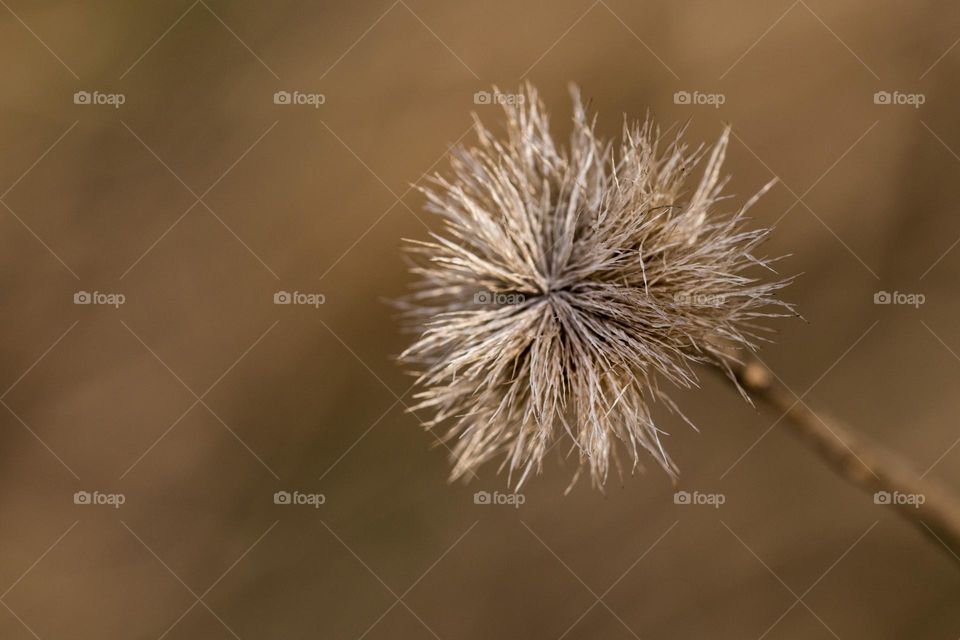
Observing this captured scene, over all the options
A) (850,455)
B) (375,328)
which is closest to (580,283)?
(850,455)

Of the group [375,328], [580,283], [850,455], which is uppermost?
[375,328]

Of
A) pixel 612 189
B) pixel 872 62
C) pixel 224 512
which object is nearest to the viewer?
pixel 612 189

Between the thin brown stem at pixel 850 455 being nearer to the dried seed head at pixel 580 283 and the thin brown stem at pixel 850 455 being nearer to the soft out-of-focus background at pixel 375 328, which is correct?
the dried seed head at pixel 580 283

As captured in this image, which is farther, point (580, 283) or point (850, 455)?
point (850, 455)

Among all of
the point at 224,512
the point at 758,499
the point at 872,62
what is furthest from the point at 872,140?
the point at 224,512

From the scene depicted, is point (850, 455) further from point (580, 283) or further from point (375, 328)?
point (375, 328)

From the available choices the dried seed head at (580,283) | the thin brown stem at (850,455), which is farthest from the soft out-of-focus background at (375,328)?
the dried seed head at (580,283)

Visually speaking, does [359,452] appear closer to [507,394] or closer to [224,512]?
[224,512]

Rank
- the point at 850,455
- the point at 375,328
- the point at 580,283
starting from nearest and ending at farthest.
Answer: the point at 580,283 < the point at 850,455 < the point at 375,328
